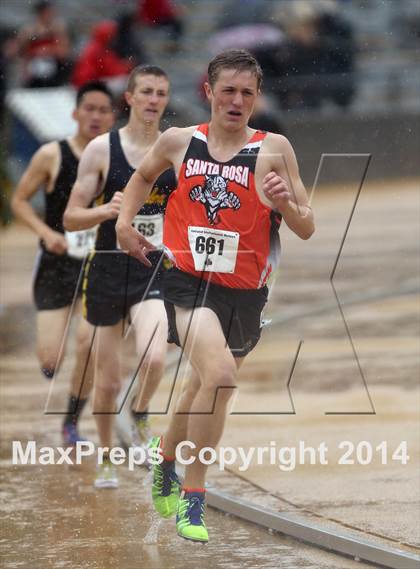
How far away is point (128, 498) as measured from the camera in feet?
25.4

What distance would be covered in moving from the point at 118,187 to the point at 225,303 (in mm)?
1753

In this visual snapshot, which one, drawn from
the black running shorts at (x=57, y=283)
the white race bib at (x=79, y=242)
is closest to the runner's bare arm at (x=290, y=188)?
the white race bib at (x=79, y=242)

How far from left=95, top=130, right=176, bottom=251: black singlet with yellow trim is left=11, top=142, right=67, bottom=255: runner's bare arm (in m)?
1.14

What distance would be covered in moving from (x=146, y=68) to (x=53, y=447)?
8.15ft

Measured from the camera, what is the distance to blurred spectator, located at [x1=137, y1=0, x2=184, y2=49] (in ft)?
69.8

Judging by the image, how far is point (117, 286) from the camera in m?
8.16

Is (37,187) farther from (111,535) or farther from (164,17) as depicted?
(164,17)

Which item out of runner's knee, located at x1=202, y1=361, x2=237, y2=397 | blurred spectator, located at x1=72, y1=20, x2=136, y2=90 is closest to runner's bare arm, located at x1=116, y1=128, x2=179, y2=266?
runner's knee, located at x1=202, y1=361, x2=237, y2=397

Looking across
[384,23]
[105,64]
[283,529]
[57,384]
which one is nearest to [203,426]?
[283,529]

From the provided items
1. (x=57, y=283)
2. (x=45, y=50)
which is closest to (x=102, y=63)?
(x=45, y=50)

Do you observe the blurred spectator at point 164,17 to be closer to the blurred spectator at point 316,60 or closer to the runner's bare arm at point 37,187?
the blurred spectator at point 316,60

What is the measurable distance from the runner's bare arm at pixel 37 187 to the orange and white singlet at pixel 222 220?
2887mm

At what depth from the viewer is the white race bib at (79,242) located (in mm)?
9117

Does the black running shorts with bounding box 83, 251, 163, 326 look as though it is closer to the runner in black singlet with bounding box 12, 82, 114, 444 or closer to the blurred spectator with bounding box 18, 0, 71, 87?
the runner in black singlet with bounding box 12, 82, 114, 444
